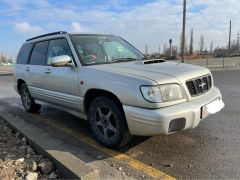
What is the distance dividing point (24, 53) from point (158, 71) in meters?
4.10

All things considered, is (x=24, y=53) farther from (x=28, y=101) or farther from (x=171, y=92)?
(x=171, y=92)

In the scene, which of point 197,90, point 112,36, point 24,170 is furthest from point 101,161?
point 112,36

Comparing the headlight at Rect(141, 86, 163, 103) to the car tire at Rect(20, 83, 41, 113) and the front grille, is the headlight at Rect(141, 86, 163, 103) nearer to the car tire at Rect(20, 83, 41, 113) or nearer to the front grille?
the front grille

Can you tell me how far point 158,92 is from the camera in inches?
145

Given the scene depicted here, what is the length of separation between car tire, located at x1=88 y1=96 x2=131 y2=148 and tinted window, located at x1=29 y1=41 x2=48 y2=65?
1985 millimetres

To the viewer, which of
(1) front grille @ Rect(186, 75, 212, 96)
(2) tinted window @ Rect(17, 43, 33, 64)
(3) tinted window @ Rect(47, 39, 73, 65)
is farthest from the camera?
→ (2) tinted window @ Rect(17, 43, 33, 64)

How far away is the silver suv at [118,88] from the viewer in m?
3.69

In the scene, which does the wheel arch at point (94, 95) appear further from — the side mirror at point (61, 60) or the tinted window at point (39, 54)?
the tinted window at point (39, 54)

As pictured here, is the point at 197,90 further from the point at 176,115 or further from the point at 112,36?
the point at 112,36

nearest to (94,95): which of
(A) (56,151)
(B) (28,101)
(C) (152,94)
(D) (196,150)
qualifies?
(A) (56,151)

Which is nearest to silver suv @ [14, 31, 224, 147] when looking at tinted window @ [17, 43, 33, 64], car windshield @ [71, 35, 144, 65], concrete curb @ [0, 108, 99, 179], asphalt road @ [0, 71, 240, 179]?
car windshield @ [71, 35, 144, 65]

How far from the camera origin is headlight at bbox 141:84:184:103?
3652 millimetres

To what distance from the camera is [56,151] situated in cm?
396

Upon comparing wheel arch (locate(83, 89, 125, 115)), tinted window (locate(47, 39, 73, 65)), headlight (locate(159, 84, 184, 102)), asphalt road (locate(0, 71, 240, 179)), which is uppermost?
tinted window (locate(47, 39, 73, 65))
